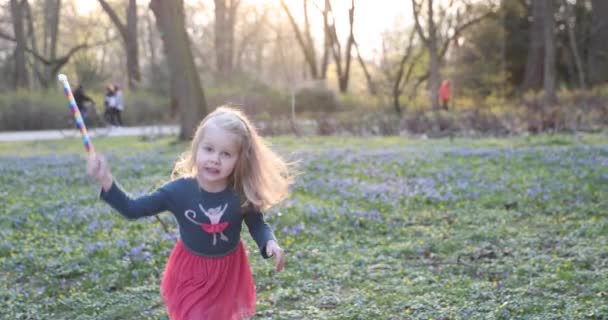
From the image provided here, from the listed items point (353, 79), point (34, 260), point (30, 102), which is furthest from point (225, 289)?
point (353, 79)

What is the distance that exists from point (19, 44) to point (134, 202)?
37809 mm

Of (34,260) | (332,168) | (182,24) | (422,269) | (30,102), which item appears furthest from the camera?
(30,102)

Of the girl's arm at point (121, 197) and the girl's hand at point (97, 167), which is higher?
the girl's hand at point (97, 167)

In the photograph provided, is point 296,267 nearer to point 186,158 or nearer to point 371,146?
point 186,158

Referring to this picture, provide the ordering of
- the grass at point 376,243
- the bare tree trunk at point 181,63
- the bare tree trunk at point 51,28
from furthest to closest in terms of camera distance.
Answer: the bare tree trunk at point 51,28 < the bare tree trunk at point 181,63 < the grass at point 376,243

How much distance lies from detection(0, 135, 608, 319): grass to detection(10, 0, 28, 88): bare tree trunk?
2658cm

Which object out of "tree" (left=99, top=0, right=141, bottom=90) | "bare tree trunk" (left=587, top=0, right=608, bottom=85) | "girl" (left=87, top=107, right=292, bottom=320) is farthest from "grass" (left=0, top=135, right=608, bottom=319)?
"tree" (left=99, top=0, right=141, bottom=90)

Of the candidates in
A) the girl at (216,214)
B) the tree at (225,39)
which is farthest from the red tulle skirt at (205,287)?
the tree at (225,39)

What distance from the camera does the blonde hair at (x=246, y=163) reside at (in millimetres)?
3842

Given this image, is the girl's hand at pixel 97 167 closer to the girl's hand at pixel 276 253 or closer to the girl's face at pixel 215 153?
the girl's face at pixel 215 153

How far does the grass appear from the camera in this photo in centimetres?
567

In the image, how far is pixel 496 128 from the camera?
19328mm

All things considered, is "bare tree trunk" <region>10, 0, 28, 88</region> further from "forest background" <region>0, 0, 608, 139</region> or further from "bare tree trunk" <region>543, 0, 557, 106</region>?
"bare tree trunk" <region>543, 0, 557, 106</region>

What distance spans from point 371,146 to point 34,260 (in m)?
11.2
